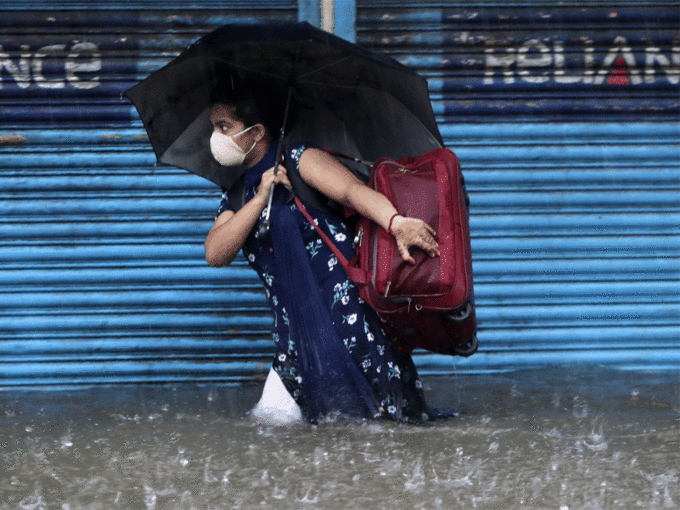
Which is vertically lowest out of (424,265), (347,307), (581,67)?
(347,307)

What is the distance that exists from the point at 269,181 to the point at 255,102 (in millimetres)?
412

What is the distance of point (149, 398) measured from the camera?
13.9 ft

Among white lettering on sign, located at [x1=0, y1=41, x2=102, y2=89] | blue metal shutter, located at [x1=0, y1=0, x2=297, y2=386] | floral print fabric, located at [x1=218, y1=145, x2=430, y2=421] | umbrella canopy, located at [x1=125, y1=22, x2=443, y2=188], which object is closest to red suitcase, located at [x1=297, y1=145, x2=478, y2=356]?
floral print fabric, located at [x1=218, y1=145, x2=430, y2=421]

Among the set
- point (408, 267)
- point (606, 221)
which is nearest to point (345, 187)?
point (408, 267)

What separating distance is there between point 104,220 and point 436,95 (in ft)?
6.96

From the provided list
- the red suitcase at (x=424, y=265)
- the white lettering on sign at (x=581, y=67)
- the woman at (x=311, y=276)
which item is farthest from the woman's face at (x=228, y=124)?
the white lettering on sign at (x=581, y=67)

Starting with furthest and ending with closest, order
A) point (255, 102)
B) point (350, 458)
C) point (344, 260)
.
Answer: point (255, 102) < point (344, 260) < point (350, 458)

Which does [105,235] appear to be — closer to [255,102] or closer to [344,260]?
[255,102]

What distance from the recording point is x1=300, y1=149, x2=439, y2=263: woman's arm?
2658 mm

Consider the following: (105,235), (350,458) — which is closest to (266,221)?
(350,458)

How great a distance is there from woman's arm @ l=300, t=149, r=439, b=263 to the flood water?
80 cm

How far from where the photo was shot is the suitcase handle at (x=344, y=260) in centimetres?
279

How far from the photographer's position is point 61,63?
4.34m

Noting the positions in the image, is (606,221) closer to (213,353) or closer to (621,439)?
(621,439)
